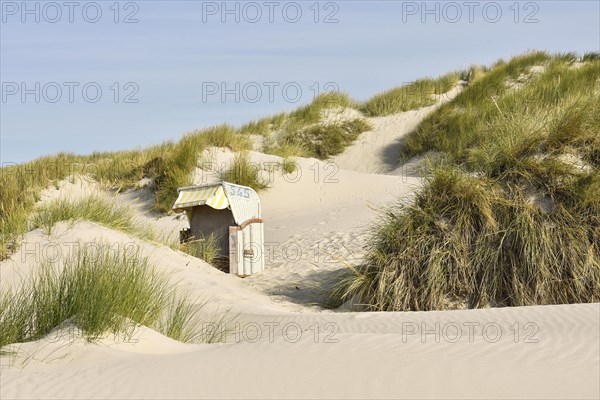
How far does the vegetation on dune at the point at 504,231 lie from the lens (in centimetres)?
738

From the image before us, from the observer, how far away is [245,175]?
15586mm

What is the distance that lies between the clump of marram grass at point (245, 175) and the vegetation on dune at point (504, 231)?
7070mm

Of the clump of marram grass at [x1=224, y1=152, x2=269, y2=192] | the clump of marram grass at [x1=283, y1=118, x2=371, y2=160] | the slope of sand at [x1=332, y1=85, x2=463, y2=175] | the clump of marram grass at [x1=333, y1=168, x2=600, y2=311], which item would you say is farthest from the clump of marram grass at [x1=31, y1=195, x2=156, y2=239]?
the clump of marram grass at [x1=283, y1=118, x2=371, y2=160]

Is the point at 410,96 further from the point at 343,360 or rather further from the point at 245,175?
the point at 343,360

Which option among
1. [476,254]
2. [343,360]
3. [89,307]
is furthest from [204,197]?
[343,360]

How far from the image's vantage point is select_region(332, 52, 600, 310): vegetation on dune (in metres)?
7.38

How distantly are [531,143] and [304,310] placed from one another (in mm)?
3117

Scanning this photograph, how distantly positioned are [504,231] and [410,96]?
15.9m

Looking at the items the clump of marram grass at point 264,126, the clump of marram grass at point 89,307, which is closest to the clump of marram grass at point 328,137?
the clump of marram grass at point 264,126

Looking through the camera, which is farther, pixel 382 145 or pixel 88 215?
pixel 382 145

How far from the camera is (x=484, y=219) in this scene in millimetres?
7738

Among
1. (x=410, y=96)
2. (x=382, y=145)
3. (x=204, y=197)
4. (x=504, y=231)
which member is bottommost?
(x=504, y=231)

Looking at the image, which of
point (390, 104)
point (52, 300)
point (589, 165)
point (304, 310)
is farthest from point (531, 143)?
point (390, 104)

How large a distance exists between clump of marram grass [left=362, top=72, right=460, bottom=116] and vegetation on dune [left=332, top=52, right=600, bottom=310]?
13855 mm
